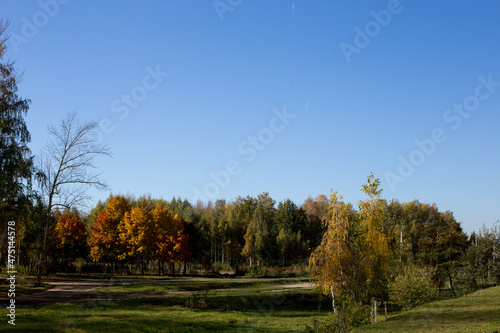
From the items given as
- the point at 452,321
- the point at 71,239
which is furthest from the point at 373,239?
the point at 71,239

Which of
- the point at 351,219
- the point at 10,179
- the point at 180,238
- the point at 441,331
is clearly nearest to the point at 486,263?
the point at 351,219

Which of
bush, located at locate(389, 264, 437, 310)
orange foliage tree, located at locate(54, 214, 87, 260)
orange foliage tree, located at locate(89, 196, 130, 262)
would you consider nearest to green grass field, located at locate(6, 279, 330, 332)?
bush, located at locate(389, 264, 437, 310)

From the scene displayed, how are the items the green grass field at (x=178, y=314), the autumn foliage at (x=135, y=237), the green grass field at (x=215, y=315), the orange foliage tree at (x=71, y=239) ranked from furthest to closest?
the orange foliage tree at (x=71, y=239) → the autumn foliage at (x=135, y=237) → the green grass field at (x=178, y=314) → the green grass field at (x=215, y=315)

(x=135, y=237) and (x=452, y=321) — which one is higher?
(x=135, y=237)

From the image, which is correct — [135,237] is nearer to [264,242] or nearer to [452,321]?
[264,242]

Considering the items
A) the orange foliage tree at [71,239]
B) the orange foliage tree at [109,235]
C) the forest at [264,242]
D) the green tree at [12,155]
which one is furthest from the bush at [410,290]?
the orange foliage tree at [71,239]

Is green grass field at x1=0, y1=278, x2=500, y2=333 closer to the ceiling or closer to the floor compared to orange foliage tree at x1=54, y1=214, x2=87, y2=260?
closer to the floor

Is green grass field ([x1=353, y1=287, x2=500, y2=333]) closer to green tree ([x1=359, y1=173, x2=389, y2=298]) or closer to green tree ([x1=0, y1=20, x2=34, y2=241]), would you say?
green tree ([x1=359, y1=173, x2=389, y2=298])

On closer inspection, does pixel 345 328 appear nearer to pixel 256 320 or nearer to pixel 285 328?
pixel 285 328

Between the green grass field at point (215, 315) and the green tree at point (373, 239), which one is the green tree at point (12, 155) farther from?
the green tree at point (373, 239)

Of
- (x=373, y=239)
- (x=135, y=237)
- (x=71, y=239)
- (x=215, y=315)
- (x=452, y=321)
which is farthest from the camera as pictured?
(x=71, y=239)

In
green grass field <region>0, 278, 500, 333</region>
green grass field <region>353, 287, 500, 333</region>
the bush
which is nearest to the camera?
green grass field <region>353, 287, 500, 333</region>

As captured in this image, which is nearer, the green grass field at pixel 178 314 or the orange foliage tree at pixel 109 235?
the green grass field at pixel 178 314

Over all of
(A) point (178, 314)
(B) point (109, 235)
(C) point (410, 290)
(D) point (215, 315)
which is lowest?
(D) point (215, 315)
